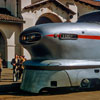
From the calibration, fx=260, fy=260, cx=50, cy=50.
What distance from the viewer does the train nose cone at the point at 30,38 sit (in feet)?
21.3

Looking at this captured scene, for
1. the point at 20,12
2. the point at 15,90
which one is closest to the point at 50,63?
the point at 15,90

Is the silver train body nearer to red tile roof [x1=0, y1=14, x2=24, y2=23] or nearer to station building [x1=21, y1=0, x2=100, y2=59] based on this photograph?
red tile roof [x1=0, y1=14, x2=24, y2=23]

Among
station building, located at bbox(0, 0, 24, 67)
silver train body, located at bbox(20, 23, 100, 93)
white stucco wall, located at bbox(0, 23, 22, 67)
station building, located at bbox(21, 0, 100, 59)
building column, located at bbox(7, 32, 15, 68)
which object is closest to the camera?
silver train body, located at bbox(20, 23, 100, 93)

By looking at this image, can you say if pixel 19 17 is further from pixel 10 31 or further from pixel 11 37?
pixel 11 37

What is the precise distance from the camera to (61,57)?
6.53 metres

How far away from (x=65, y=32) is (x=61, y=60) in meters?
0.71

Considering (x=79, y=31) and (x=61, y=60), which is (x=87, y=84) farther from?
(x=79, y=31)

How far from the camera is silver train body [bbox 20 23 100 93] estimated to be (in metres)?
6.42

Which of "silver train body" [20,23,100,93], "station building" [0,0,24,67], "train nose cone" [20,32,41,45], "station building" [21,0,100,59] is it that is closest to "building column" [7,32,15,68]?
"station building" [0,0,24,67]

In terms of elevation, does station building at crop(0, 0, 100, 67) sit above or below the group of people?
above

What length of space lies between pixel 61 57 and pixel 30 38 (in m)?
0.94

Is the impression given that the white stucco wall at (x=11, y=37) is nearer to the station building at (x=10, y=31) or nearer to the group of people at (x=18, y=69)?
the station building at (x=10, y=31)

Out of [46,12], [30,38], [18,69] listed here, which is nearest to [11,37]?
[46,12]

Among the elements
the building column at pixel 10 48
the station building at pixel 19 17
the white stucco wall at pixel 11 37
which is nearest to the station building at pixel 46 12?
the station building at pixel 19 17
